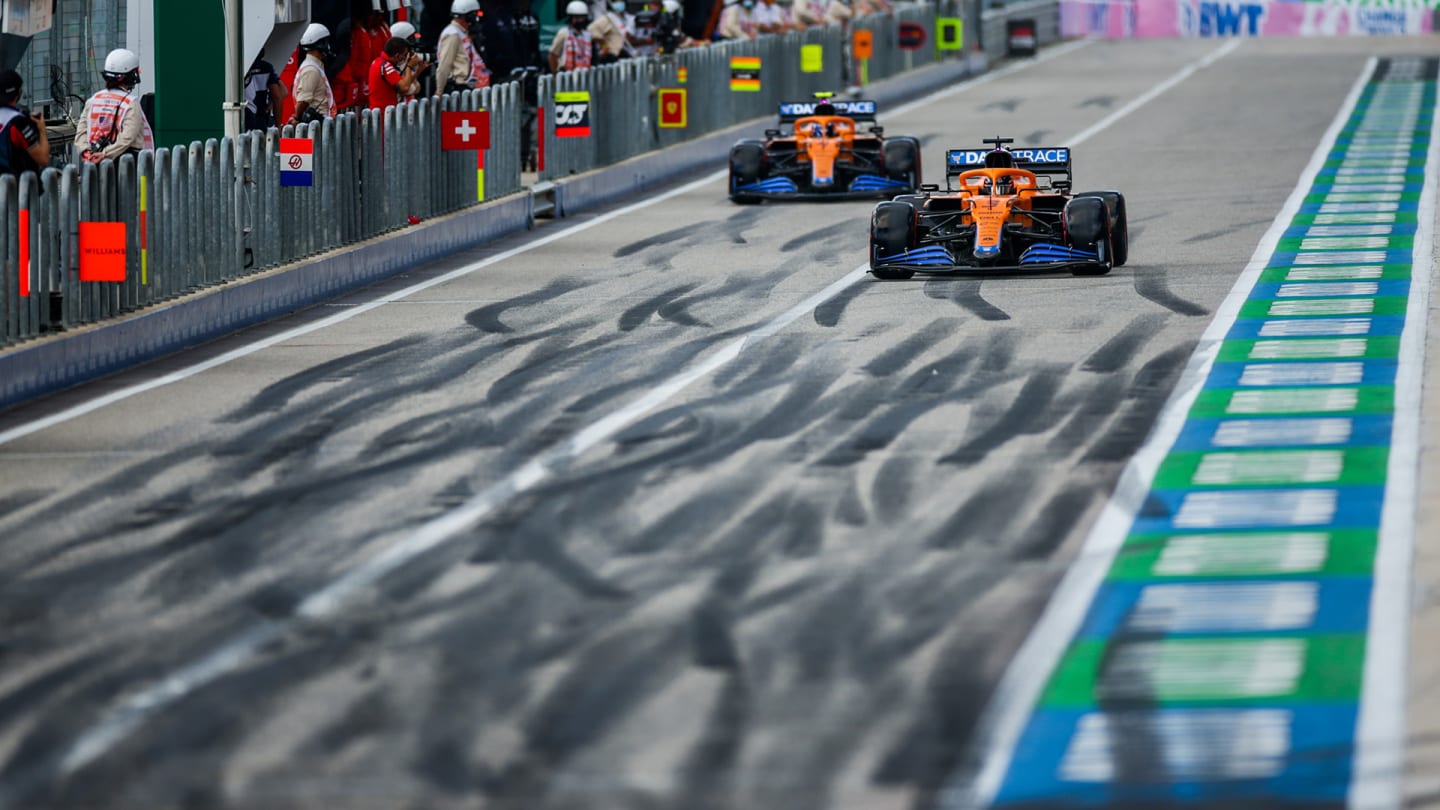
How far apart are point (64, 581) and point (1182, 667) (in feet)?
14.2

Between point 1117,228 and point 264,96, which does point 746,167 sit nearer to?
point 264,96

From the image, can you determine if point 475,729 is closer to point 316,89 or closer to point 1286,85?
point 316,89

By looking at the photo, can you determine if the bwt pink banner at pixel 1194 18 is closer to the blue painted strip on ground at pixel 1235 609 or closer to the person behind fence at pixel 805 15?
the person behind fence at pixel 805 15

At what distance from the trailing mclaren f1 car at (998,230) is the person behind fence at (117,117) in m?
5.44

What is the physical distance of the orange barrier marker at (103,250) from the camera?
48.7 feet

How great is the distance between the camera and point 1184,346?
49.4 ft

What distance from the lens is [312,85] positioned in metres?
20.5

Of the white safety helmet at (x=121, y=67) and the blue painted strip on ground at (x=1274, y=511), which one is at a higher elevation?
the white safety helmet at (x=121, y=67)

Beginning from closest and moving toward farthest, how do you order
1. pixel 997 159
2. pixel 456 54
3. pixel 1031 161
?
pixel 997 159, pixel 1031 161, pixel 456 54

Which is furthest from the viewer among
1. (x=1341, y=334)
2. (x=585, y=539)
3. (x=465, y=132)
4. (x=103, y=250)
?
(x=465, y=132)

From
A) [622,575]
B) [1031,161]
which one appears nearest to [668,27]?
[1031,161]

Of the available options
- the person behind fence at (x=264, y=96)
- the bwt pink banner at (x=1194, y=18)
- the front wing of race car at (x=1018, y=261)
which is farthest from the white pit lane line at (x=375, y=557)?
the bwt pink banner at (x=1194, y=18)

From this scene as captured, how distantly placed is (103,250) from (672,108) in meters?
15.3

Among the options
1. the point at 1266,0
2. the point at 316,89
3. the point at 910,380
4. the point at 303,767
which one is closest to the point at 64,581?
the point at 303,767
